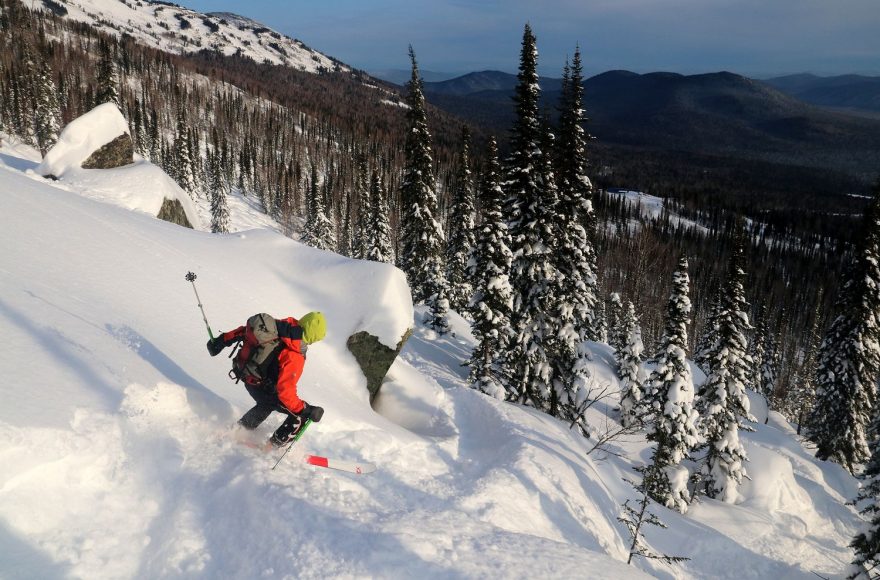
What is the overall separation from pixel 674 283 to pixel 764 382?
5184 cm

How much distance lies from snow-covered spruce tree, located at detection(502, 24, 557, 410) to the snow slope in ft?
22.6

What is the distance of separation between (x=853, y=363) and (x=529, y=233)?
2499cm

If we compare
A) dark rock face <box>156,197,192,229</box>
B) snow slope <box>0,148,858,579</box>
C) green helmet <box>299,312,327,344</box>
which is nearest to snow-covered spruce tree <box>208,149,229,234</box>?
dark rock face <box>156,197,192,229</box>

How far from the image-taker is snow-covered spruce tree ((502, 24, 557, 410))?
757 inches

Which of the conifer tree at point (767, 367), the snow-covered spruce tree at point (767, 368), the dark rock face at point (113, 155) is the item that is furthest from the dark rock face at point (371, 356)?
the snow-covered spruce tree at point (767, 368)

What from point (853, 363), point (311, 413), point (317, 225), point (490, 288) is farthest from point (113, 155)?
point (853, 363)

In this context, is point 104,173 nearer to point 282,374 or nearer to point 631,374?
point 282,374

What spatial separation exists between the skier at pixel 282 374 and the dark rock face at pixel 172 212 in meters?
15.7

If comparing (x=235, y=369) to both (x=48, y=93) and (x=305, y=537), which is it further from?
(x=48, y=93)

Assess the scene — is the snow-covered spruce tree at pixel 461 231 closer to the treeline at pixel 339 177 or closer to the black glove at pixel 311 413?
the treeline at pixel 339 177

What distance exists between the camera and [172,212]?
19.8 metres

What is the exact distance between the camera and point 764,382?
58.7 meters

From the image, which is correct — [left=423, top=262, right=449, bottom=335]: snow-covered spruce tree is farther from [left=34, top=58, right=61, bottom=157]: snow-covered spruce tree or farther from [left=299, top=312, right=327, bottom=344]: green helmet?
[left=34, top=58, right=61, bottom=157]: snow-covered spruce tree

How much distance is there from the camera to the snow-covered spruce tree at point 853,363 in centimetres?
2720
